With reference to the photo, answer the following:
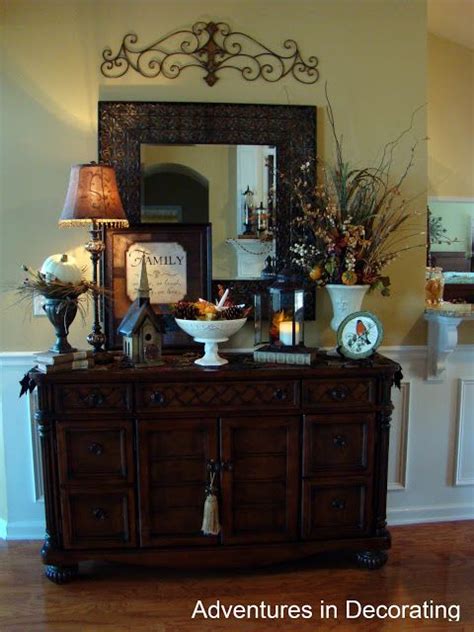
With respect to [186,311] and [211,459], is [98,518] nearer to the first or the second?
[211,459]

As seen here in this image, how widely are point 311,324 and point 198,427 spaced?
83 cm

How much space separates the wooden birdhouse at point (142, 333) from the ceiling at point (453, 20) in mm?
2176

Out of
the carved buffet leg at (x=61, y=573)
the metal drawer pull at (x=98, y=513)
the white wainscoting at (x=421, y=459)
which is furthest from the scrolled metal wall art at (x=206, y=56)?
the carved buffet leg at (x=61, y=573)

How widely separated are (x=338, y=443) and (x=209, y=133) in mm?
1537

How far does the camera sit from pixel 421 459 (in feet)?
9.07

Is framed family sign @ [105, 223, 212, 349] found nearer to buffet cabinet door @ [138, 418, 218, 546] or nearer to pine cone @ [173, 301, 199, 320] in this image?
pine cone @ [173, 301, 199, 320]

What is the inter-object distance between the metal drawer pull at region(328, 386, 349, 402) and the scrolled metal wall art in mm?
1488

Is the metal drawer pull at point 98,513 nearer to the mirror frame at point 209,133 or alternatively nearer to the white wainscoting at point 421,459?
the white wainscoting at point 421,459

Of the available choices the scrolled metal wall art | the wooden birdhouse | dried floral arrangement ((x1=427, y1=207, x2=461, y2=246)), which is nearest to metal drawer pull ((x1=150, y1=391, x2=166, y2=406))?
the wooden birdhouse

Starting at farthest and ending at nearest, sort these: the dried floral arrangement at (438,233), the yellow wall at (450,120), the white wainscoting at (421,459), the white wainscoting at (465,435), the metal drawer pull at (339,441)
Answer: the dried floral arrangement at (438,233), the yellow wall at (450,120), the white wainscoting at (465,435), the white wainscoting at (421,459), the metal drawer pull at (339,441)

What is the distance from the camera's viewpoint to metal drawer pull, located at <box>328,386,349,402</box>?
2.21m

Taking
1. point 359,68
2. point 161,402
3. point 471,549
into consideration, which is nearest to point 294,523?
point 161,402

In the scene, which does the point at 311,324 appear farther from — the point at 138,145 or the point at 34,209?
the point at 34,209

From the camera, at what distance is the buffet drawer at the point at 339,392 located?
2.20 meters
